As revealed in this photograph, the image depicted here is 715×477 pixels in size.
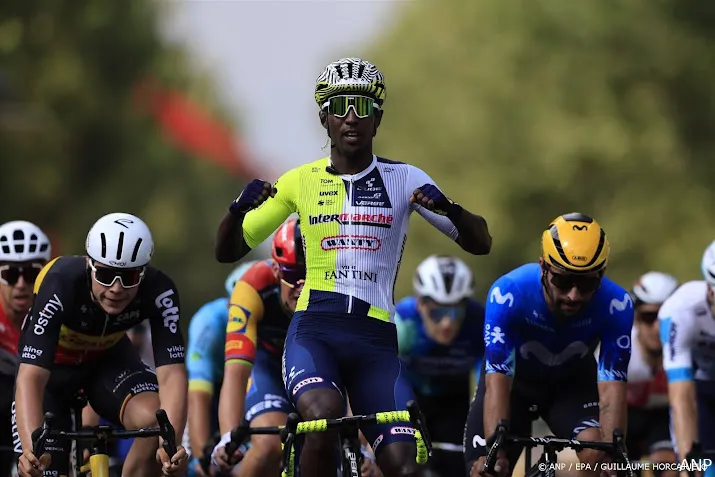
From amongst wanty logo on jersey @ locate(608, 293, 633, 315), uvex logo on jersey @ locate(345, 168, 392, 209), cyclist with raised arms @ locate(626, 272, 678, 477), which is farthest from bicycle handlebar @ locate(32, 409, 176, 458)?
cyclist with raised arms @ locate(626, 272, 678, 477)

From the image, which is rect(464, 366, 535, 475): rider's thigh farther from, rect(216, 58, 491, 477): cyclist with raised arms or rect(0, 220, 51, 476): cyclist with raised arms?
rect(0, 220, 51, 476): cyclist with raised arms

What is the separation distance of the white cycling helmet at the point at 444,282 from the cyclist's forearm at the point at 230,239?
492cm

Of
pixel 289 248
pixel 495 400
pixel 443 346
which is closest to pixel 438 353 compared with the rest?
pixel 443 346

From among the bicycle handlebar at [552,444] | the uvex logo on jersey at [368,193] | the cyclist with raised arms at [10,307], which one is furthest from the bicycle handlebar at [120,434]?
the cyclist with raised arms at [10,307]

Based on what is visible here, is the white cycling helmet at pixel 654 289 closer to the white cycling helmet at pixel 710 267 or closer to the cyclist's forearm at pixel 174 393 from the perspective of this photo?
the white cycling helmet at pixel 710 267

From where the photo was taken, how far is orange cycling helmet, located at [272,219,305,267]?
10359 mm

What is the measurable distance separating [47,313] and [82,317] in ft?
1.12

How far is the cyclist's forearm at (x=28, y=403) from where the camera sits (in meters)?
8.70

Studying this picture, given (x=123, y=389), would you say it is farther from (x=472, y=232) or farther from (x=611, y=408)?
(x=611, y=408)

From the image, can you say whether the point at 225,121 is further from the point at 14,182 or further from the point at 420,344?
the point at 420,344

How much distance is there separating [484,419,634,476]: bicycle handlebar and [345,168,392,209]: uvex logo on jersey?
1419 millimetres

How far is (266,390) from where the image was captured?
36.1 feet

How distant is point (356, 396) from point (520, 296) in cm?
175

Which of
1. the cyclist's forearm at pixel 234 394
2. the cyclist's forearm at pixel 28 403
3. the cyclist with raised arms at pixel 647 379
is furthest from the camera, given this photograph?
the cyclist with raised arms at pixel 647 379
